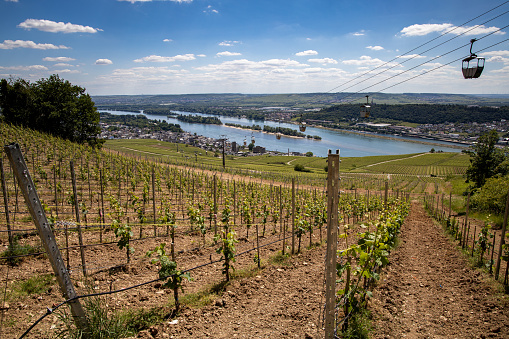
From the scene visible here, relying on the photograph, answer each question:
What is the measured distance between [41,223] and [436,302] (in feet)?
23.9

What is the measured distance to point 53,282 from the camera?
542cm

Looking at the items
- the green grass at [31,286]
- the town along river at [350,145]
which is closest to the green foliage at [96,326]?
the green grass at [31,286]

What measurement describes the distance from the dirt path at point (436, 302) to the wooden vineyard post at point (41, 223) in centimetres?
457

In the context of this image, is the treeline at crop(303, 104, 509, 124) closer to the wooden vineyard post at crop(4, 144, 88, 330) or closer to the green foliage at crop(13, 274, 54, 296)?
the green foliage at crop(13, 274, 54, 296)

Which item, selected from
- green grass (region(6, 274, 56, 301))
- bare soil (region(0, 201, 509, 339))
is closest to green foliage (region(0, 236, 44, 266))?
bare soil (region(0, 201, 509, 339))

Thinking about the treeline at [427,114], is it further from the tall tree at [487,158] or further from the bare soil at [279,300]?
the bare soil at [279,300]

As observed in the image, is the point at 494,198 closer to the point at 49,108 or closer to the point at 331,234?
the point at 331,234

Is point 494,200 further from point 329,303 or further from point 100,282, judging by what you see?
point 100,282

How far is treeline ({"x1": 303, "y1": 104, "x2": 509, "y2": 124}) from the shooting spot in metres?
136

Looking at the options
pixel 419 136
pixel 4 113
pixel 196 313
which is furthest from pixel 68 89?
pixel 419 136

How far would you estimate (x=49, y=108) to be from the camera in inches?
1147

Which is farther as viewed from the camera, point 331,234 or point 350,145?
point 350,145

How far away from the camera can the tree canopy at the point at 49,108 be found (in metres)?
29.3

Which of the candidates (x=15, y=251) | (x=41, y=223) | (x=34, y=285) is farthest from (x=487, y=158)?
(x=15, y=251)
